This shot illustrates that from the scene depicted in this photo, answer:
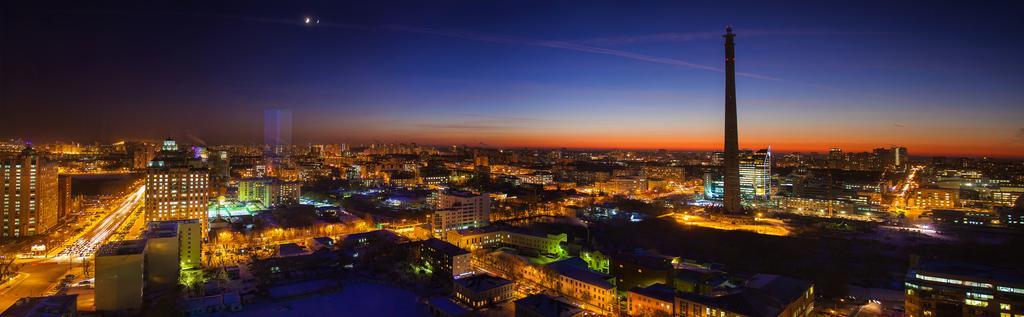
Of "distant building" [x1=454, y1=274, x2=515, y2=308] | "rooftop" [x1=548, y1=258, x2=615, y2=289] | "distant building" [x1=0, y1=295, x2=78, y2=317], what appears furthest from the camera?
"rooftop" [x1=548, y1=258, x2=615, y2=289]

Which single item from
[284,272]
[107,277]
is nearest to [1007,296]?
[284,272]

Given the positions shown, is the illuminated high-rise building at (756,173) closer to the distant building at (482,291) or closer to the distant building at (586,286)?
the distant building at (586,286)

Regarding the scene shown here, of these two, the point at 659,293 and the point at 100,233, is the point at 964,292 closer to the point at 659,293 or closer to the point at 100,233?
the point at 659,293

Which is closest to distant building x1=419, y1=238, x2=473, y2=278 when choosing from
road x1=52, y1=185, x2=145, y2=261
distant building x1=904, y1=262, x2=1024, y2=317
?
distant building x1=904, y1=262, x2=1024, y2=317

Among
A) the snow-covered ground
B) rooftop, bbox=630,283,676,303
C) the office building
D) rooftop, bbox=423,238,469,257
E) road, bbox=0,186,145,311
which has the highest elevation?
the office building

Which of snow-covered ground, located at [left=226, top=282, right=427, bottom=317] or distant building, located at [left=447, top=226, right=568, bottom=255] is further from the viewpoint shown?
distant building, located at [left=447, top=226, right=568, bottom=255]

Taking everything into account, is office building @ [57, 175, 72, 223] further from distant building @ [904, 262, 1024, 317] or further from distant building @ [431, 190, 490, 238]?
distant building @ [904, 262, 1024, 317]
